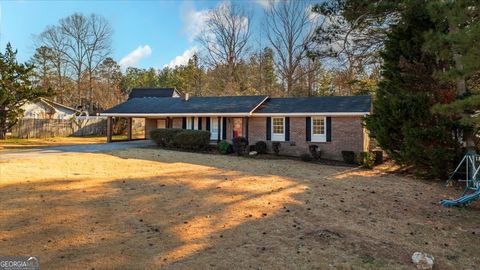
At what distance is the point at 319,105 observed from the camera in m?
21.1

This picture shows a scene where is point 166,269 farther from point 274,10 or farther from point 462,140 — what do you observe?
point 274,10

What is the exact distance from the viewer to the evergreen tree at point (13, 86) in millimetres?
25078

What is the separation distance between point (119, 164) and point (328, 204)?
9.06m

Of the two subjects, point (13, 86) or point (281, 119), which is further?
point (13, 86)

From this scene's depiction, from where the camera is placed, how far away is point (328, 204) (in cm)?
828

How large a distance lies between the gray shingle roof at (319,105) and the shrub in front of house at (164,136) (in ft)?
17.7

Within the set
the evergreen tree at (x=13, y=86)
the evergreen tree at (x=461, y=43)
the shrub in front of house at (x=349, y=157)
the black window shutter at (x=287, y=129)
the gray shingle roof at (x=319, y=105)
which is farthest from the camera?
the evergreen tree at (x=13, y=86)

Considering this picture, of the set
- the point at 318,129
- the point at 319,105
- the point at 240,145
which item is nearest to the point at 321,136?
the point at 318,129

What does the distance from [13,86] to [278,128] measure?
1949 cm

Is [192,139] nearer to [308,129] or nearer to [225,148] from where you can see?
[225,148]

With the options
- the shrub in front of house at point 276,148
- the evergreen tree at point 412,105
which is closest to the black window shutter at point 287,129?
the shrub in front of house at point 276,148

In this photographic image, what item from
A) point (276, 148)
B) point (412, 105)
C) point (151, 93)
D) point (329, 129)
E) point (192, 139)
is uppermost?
point (151, 93)

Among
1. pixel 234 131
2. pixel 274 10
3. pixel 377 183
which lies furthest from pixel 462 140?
pixel 274 10

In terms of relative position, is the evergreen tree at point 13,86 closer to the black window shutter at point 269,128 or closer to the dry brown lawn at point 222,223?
the dry brown lawn at point 222,223
